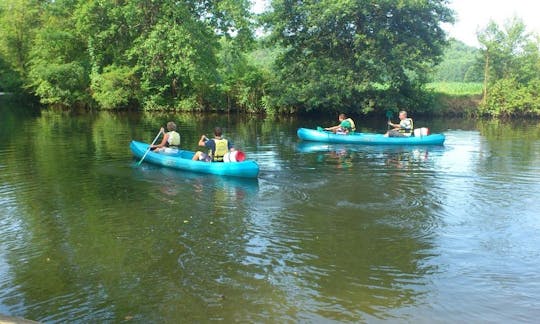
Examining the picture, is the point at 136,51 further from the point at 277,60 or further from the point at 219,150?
the point at 219,150

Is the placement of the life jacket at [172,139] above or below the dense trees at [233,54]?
below

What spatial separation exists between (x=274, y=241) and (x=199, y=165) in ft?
17.0

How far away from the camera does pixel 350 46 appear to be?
93.8 feet

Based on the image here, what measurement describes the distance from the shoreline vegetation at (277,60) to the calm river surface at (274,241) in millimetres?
13919

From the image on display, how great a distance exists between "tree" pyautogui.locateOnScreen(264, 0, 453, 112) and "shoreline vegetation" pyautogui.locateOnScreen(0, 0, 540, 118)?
0.07 m

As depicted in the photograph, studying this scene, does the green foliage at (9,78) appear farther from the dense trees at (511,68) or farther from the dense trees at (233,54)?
the dense trees at (511,68)

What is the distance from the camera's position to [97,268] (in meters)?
6.62

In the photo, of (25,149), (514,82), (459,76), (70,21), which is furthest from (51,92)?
(459,76)

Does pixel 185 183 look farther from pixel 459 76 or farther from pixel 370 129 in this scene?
pixel 459 76

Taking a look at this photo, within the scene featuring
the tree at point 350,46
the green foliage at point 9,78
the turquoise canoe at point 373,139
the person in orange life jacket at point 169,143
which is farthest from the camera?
the green foliage at point 9,78

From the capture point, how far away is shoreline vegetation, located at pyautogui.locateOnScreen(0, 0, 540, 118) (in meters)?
27.4

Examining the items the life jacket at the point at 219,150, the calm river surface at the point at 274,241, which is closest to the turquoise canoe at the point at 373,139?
the calm river surface at the point at 274,241

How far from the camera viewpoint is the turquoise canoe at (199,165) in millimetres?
11861

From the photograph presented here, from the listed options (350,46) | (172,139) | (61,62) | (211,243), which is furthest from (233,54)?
(211,243)
